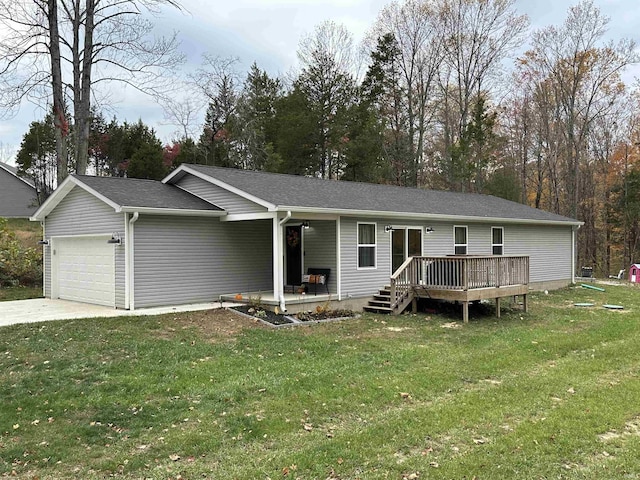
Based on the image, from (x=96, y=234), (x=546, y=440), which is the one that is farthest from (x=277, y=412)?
(x=96, y=234)

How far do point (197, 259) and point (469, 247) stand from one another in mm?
8478

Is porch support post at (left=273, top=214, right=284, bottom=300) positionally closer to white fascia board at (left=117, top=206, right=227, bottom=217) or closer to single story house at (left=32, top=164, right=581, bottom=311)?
single story house at (left=32, top=164, right=581, bottom=311)

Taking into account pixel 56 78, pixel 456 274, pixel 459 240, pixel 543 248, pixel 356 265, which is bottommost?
pixel 456 274

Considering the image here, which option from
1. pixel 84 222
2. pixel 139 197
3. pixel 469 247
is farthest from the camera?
pixel 469 247

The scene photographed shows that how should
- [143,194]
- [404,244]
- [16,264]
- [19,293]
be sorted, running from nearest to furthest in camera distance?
[143,194] → [404,244] → [19,293] → [16,264]

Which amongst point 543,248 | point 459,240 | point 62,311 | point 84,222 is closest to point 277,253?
point 62,311

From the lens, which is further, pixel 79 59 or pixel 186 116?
pixel 186 116

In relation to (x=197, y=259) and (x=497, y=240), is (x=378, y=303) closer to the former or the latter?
(x=197, y=259)

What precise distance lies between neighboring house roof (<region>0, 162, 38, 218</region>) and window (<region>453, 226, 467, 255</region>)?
2390cm

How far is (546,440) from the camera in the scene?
4625 millimetres

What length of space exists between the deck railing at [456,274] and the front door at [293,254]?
266cm

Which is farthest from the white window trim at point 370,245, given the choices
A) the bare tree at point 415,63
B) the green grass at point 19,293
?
the bare tree at point 415,63

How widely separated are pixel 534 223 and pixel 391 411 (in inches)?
576

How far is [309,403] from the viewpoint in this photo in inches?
225
